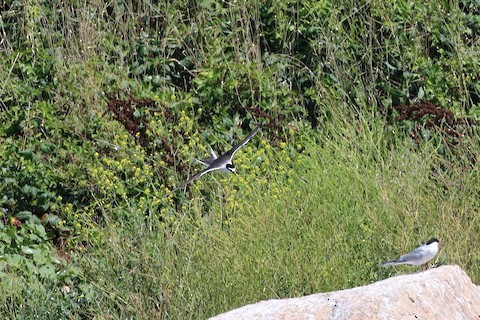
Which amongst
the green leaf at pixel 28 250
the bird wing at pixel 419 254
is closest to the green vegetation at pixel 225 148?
the green leaf at pixel 28 250

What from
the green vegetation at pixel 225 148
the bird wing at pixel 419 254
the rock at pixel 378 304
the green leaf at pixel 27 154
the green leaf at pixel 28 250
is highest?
the rock at pixel 378 304

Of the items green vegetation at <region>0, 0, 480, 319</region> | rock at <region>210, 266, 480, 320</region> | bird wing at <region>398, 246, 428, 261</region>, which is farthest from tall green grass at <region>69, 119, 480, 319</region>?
rock at <region>210, 266, 480, 320</region>

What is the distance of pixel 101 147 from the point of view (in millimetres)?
7969

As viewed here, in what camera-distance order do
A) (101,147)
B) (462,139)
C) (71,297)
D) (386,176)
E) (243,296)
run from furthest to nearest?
(101,147), (462,139), (386,176), (71,297), (243,296)

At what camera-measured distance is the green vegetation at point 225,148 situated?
596cm

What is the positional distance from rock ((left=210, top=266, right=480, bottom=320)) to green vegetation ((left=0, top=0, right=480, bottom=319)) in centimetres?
125

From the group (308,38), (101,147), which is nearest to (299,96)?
(308,38)

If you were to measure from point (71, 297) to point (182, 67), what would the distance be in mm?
3178

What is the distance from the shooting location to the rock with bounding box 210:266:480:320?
14.1 feet

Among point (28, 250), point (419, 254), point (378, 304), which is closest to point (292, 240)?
point (419, 254)

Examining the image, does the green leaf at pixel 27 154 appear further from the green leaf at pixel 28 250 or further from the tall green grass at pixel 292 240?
the tall green grass at pixel 292 240

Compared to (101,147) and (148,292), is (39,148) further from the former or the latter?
(148,292)

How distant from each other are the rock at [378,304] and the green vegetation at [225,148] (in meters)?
1.25

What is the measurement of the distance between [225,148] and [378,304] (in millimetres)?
3948
